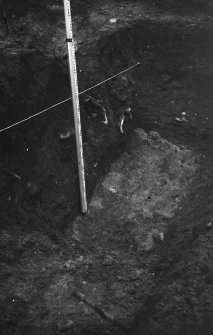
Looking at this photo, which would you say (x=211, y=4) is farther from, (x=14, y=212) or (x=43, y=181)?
(x=14, y=212)

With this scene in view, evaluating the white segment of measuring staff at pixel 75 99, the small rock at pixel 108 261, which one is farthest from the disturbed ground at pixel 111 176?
the white segment of measuring staff at pixel 75 99

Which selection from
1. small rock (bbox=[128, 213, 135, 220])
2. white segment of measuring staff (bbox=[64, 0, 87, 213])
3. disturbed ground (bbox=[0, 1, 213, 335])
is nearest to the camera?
disturbed ground (bbox=[0, 1, 213, 335])

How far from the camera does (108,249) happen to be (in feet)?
14.0

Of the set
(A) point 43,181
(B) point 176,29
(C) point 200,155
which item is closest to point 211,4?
(B) point 176,29

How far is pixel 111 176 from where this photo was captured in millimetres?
5223

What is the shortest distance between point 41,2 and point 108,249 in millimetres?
3634

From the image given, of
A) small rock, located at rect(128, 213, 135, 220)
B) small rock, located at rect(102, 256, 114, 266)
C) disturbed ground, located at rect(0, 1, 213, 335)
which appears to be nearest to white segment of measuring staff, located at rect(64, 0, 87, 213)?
disturbed ground, located at rect(0, 1, 213, 335)

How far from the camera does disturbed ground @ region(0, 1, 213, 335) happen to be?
343cm

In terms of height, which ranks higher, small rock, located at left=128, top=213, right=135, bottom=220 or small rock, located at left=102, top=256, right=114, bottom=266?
small rock, located at left=102, top=256, right=114, bottom=266

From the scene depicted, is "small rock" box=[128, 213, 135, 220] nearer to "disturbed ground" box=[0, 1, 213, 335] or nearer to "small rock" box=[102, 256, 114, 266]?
"disturbed ground" box=[0, 1, 213, 335]

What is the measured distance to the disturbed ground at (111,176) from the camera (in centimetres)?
343

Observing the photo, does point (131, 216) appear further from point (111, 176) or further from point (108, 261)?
point (108, 261)

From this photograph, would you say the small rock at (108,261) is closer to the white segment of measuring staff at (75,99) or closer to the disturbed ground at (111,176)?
the disturbed ground at (111,176)

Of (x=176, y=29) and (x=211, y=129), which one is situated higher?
(x=176, y=29)
